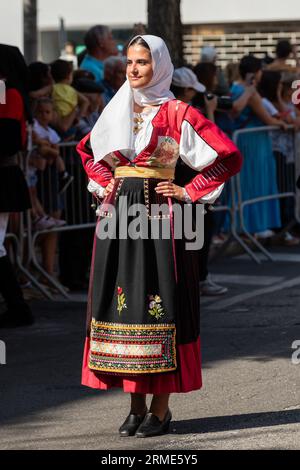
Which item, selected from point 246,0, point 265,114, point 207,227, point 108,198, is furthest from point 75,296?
point 246,0

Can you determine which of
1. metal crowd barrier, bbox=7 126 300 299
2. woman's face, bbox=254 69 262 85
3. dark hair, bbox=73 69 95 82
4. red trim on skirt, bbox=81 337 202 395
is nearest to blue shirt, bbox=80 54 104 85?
dark hair, bbox=73 69 95 82

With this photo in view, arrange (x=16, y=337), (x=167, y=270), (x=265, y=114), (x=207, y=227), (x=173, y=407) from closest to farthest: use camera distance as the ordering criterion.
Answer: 1. (x=167, y=270)
2. (x=173, y=407)
3. (x=16, y=337)
4. (x=207, y=227)
5. (x=265, y=114)

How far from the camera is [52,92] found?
39.1 ft

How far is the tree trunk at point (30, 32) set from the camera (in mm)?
17594

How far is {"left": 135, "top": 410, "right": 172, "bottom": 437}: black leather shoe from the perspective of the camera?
6949 mm

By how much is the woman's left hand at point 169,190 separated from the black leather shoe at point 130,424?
111 cm

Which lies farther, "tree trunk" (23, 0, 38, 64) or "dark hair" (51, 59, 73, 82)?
"tree trunk" (23, 0, 38, 64)

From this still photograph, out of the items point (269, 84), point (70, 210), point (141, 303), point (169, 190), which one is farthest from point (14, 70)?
point (269, 84)

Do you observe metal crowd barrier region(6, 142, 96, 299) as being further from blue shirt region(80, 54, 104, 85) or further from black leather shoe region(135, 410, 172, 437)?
black leather shoe region(135, 410, 172, 437)

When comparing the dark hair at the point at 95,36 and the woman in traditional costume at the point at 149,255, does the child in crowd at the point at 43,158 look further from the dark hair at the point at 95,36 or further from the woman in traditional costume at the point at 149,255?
the woman in traditional costume at the point at 149,255

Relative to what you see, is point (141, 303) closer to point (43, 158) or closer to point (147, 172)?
point (147, 172)

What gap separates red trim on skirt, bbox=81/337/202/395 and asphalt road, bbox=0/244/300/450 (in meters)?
0.23

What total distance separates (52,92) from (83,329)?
2.65 metres

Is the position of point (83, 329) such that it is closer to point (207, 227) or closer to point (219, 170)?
point (207, 227)
